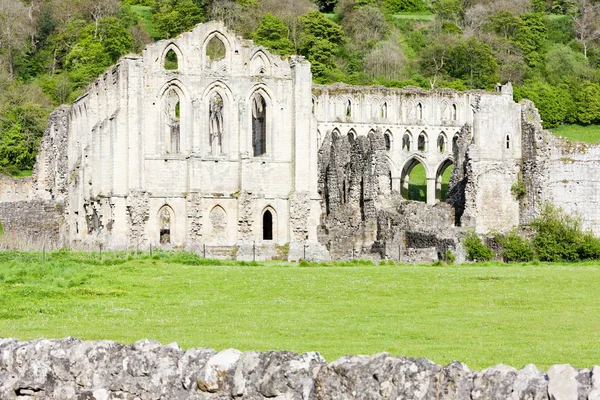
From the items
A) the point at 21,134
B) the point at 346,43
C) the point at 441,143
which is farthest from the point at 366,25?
the point at 21,134

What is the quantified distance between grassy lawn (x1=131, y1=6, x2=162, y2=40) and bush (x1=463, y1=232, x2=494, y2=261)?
64.5 metres

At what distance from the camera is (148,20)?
373 ft

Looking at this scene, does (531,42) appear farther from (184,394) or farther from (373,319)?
(184,394)

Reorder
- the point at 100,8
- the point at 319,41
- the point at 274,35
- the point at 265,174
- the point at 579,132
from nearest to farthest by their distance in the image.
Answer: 1. the point at 265,174
2. the point at 579,132
3. the point at 319,41
4. the point at 274,35
5. the point at 100,8

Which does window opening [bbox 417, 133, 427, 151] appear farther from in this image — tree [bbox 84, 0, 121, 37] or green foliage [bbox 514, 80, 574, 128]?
tree [bbox 84, 0, 121, 37]

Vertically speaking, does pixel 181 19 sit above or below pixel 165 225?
above

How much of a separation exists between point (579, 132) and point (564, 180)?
4182cm

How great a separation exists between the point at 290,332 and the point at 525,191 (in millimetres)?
34093

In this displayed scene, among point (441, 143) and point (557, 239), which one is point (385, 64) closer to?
point (441, 143)

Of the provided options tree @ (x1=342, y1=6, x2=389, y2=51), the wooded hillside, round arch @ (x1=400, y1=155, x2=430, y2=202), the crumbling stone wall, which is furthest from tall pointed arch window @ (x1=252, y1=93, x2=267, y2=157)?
tree @ (x1=342, y1=6, x2=389, y2=51)

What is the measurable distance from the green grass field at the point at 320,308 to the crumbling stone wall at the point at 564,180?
17936mm

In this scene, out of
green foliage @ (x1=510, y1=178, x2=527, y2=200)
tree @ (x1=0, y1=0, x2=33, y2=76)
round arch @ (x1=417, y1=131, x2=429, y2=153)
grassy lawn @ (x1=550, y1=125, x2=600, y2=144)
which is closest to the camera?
green foliage @ (x1=510, y1=178, x2=527, y2=200)

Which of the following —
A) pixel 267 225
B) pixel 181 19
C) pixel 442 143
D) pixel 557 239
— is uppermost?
pixel 181 19

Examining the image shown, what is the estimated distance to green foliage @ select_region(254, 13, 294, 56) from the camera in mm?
100312
